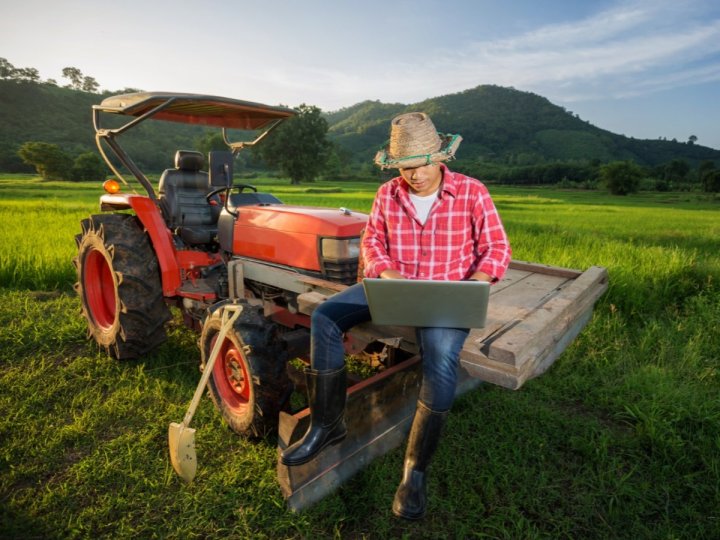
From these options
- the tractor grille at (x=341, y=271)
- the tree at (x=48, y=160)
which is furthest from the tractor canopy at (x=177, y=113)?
the tree at (x=48, y=160)

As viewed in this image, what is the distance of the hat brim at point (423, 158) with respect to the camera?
1.86 meters

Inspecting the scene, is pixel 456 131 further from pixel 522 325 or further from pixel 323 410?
pixel 323 410

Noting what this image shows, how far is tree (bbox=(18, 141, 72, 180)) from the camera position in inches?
1198

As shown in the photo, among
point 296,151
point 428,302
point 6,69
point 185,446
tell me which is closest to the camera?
point 428,302

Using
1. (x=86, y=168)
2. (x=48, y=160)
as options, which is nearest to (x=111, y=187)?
(x=48, y=160)

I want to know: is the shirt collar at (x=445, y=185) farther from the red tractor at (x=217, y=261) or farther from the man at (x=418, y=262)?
the red tractor at (x=217, y=261)

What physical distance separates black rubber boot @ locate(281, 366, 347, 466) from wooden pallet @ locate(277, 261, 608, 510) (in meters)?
0.07

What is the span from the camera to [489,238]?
1.96 m

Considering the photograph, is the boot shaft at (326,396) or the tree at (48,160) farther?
the tree at (48,160)

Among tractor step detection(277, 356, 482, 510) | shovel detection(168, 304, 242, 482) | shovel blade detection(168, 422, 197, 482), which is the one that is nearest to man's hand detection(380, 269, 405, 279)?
tractor step detection(277, 356, 482, 510)

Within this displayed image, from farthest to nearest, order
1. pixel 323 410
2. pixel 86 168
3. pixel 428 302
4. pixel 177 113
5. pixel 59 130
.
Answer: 1. pixel 59 130
2. pixel 86 168
3. pixel 177 113
4. pixel 323 410
5. pixel 428 302

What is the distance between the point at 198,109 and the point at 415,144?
6.97ft

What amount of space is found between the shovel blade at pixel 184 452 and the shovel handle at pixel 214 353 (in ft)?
0.15

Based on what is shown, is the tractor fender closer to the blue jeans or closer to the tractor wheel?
the tractor wheel
